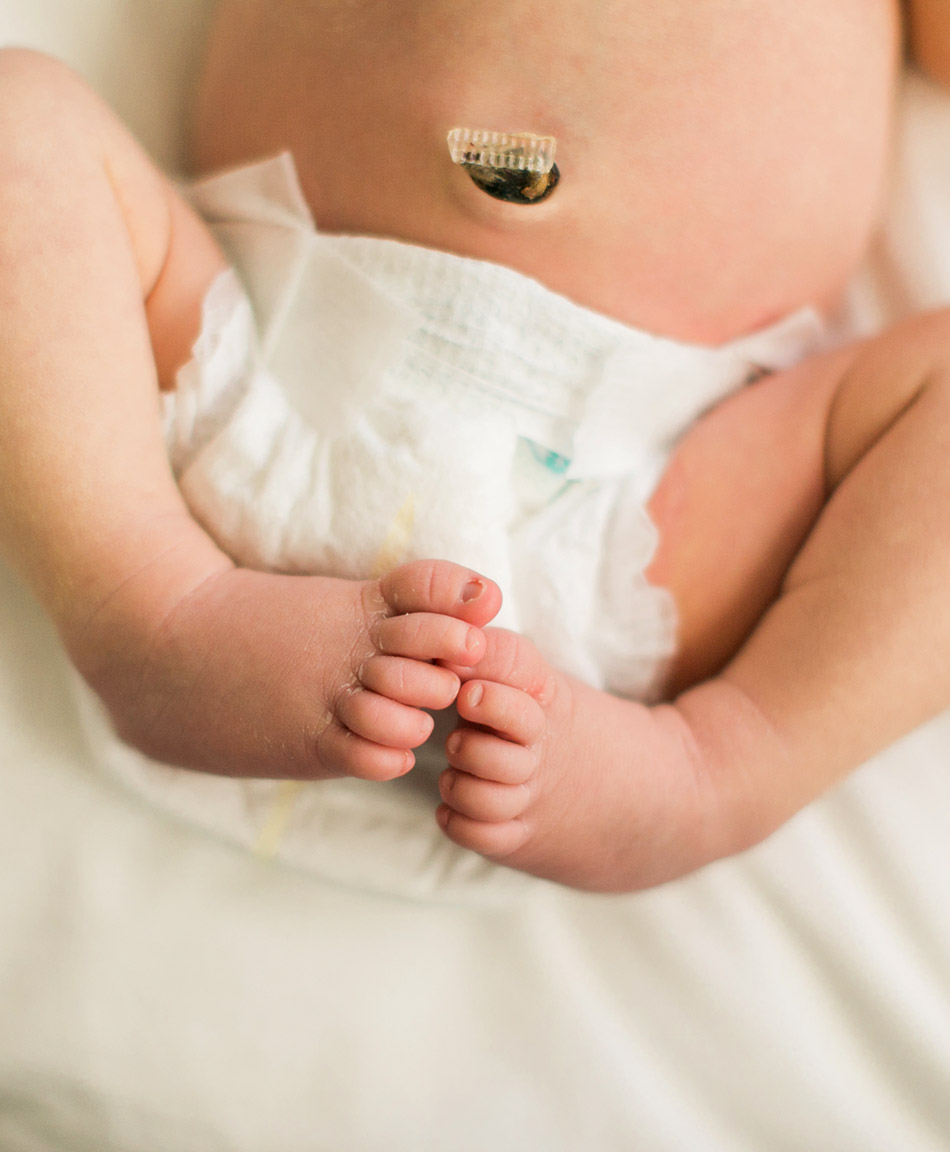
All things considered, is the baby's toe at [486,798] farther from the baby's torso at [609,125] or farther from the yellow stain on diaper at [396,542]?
the baby's torso at [609,125]

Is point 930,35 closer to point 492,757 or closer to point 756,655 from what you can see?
point 756,655

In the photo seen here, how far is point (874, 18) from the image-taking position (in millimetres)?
625

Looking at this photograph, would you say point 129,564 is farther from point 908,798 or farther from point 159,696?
point 908,798

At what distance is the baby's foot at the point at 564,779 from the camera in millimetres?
453

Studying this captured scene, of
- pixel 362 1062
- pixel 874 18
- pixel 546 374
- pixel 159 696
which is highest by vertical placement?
pixel 874 18

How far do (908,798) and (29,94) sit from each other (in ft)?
2.28

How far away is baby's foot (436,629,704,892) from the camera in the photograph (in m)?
0.45

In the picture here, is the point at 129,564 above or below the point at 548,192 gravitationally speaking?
below

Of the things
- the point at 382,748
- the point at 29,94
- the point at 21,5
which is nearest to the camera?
the point at 382,748

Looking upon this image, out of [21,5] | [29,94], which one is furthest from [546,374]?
[21,5]

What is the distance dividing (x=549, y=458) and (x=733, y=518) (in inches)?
4.9

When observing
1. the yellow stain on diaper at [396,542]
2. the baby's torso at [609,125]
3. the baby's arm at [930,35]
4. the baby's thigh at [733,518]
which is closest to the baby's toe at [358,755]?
the yellow stain on diaper at [396,542]

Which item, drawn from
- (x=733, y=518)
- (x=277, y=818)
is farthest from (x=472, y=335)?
(x=277, y=818)

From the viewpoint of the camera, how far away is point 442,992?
0.56 m
